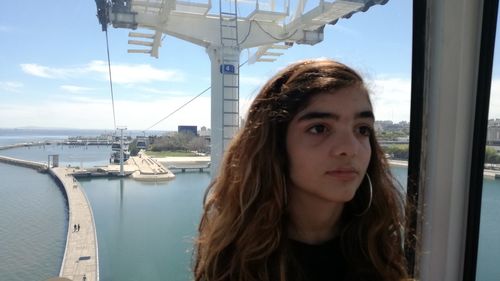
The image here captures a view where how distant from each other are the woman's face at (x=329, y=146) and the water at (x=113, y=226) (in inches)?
202

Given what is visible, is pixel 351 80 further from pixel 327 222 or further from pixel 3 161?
pixel 3 161

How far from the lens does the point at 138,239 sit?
11.2 metres

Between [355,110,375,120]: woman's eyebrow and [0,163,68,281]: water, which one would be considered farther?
[0,163,68,281]: water

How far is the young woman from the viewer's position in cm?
51

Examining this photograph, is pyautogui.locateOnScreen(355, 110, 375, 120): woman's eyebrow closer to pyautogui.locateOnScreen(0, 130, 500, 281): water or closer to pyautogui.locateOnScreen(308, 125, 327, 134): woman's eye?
pyautogui.locateOnScreen(308, 125, 327, 134): woman's eye

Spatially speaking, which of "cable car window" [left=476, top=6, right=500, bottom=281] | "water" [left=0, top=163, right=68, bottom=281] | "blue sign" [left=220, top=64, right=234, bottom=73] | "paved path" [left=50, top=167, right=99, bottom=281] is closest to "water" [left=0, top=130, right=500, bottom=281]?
"water" [left=0, top=163, right=68, bottom=281]

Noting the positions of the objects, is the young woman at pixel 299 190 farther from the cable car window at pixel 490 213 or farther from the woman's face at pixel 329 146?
the cable car window at pixel 490 213

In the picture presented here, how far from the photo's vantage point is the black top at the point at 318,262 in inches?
21.4

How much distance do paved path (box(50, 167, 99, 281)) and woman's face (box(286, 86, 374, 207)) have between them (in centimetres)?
573

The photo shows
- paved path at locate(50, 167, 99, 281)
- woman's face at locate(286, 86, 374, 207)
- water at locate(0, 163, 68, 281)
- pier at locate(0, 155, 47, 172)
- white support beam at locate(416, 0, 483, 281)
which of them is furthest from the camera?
pier at locate(0, 155, 47, 172)

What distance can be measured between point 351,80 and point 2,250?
12.3 metres

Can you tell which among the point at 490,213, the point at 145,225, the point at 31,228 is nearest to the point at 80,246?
the point at 145,225

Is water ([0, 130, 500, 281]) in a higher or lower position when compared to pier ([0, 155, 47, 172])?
lower

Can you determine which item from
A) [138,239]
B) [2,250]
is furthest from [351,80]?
[2,250]
